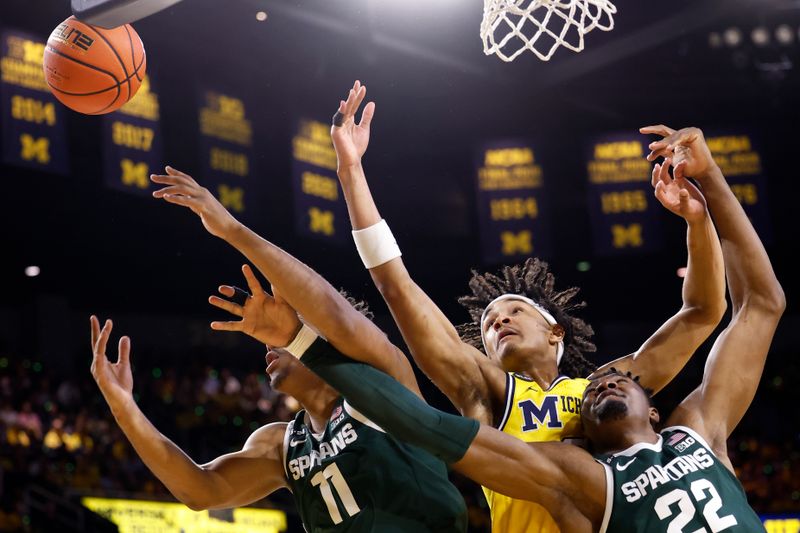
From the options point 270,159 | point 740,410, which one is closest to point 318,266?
point 270,159

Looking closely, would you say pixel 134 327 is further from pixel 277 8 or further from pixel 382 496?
pixel 382 496

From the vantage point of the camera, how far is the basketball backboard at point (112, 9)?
4137 mm

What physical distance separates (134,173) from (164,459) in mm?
7236

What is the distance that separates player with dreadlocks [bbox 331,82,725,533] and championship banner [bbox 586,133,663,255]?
9190 millimetres

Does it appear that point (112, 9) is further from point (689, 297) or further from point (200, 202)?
point (689, 297)

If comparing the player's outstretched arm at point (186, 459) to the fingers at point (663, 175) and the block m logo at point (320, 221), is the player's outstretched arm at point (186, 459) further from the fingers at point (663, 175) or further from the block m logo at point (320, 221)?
the block m logo at point (320, 221)

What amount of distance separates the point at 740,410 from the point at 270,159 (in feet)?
31.7

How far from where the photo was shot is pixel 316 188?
41.4 ft

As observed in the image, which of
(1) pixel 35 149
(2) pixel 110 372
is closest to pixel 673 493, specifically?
(2) pixel 110 372

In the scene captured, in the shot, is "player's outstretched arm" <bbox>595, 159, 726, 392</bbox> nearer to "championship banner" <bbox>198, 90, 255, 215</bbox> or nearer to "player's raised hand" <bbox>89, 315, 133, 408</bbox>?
"player's raised hand" <bbox>89, 315, 133, 408</bbox>

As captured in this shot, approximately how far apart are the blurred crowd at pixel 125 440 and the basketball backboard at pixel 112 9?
5.54m

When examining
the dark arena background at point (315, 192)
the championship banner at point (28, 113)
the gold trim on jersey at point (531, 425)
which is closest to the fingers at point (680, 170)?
the gold trim on jersey at point (531, 425)

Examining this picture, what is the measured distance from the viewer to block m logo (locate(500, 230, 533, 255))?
13422mm

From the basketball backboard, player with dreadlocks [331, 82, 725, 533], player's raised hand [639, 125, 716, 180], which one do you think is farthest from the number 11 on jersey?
the basketball backboard
